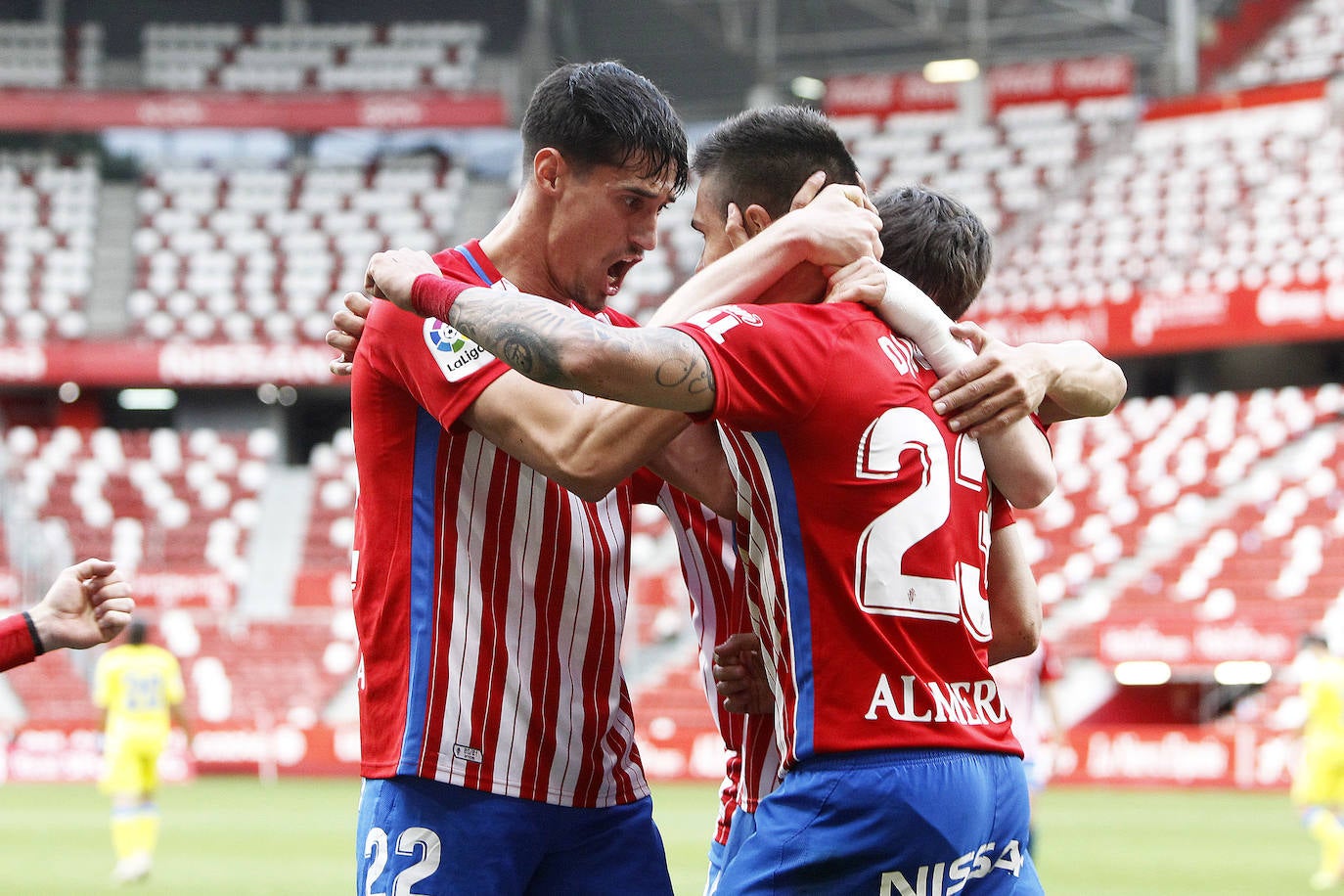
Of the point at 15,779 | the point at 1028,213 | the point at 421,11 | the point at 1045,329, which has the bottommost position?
the point at 15,779

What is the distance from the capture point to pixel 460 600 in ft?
10.2

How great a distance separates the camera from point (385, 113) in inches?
1238

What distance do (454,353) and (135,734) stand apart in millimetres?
10874

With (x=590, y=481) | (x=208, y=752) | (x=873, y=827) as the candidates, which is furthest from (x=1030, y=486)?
(x=208, y=752)

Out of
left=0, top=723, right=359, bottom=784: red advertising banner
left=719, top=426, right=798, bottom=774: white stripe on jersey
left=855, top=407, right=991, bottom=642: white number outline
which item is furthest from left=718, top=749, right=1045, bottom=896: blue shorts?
left=0, top=723, right=359, bottom=784: red advertising banner

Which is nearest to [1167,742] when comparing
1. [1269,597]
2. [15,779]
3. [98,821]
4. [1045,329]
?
[1269,597]

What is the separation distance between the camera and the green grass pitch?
1094cm

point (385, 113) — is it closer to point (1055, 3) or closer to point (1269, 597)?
point (1055, 3)

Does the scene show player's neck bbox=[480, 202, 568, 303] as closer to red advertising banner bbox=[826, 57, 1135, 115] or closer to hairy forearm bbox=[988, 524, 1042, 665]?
hairy forearm bbox=[988, 524, 1042, 665]

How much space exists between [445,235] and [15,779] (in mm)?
13397

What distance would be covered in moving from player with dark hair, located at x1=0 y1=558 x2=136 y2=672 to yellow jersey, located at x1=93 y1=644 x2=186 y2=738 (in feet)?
31.3

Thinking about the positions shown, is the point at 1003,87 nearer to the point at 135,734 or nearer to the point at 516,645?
the point at 135,734

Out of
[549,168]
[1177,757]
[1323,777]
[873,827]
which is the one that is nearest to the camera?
[873,827]

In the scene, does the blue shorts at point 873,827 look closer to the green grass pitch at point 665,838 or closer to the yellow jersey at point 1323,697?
the green grass pitch at point 665,838
